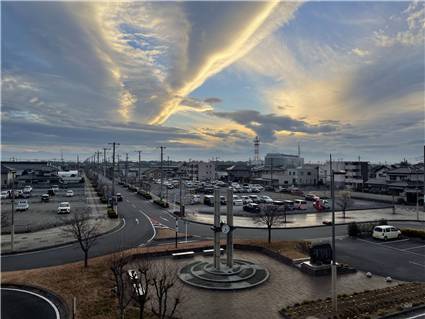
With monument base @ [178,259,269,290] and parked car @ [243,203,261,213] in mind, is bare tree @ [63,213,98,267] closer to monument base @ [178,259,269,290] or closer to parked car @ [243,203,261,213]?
monument base @ [178,259,269,290]

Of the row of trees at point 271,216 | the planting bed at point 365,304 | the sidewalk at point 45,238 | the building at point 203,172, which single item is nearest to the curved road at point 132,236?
the sidewalk at point 45,238

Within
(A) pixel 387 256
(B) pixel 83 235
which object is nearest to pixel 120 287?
(B) pixel 83 235

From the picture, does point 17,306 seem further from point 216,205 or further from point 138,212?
point 138,212

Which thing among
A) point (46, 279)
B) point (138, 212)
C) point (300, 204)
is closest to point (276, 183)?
point (300, 204)

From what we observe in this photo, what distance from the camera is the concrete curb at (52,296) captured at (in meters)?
13.6

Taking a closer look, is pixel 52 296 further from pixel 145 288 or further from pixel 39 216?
pixel 39 216

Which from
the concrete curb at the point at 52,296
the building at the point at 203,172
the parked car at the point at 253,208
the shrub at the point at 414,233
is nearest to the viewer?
the concrete curb at the point at 52,296

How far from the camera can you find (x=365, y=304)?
14297 millimetres

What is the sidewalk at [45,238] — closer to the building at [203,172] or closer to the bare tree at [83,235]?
the bare tree at [83,235]

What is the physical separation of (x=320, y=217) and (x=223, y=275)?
87.0 feet

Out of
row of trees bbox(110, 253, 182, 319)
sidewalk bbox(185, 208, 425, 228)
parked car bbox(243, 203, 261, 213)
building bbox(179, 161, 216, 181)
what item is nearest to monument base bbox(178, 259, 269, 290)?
row of trees bbox(110, 253, 182, 319)

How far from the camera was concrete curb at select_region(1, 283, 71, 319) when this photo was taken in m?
13.6

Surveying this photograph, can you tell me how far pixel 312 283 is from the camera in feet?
56.3

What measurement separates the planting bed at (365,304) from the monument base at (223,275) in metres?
3.33
